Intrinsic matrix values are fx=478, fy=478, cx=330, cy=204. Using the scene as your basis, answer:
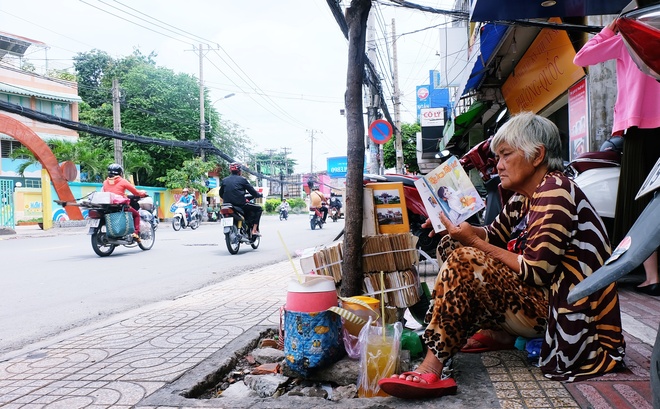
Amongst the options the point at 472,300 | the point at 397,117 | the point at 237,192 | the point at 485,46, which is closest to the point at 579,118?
the point at 485,46

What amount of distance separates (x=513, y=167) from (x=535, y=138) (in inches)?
6.1

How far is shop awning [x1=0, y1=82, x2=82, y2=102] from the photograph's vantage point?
26891mm

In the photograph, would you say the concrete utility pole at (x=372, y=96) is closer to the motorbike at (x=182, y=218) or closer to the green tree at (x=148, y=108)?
the motorbike at (x=182, y=218)

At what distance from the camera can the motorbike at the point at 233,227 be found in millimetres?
9078

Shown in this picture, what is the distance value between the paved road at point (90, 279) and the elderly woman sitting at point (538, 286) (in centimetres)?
138

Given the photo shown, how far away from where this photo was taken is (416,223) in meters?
5.43

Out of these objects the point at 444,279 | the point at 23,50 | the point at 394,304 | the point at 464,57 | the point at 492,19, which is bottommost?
the point at 394,304

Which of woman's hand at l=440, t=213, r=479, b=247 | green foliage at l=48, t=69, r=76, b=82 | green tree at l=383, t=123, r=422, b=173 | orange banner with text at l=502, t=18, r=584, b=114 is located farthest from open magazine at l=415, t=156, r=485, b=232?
green foliage at l=48, t=69, r=76, b=82

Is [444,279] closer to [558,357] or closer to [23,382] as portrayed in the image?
[558,357]

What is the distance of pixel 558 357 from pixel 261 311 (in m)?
2.48

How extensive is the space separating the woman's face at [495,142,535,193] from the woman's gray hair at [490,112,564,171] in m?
0.02

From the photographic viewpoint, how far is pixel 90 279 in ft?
20.6

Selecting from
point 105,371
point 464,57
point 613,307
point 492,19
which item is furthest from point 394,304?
point 464,57

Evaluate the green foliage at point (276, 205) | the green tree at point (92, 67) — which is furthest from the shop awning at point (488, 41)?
the green foliage at point (276, 205)
